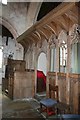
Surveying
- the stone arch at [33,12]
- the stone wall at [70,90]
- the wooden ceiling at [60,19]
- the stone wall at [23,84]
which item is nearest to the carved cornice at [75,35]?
the wooden ceiling at [60,19]

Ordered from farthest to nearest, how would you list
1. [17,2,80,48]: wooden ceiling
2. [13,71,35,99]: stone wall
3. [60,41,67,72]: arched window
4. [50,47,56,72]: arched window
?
[13,71,35,99]: stone wall
[50,47,56,72]: arched window
[60,41,67,72]: arched window
[17,2,80,48]: wooden ceiling

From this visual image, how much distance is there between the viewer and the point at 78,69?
4191mm

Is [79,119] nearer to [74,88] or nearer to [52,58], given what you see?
[74,88]

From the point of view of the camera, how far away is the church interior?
Answer: 4.06 m

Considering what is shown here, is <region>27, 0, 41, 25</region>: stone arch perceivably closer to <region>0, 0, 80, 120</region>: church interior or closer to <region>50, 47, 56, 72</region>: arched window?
<region>0, 0, 80, 120</region>: church interior

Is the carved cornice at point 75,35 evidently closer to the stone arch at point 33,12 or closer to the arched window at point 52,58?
the arched window at point 52,58

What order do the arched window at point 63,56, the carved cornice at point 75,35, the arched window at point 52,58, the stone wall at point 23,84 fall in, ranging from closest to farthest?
the carved cornice at point 75,35 < the arched window at point 63,56 < the arched window at point 52,58 < the stone wall at point 23,84

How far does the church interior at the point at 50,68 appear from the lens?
406cm

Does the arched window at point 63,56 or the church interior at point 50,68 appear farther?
the arched window at point 63,56

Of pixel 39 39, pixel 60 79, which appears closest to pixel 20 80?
pixel 39 39

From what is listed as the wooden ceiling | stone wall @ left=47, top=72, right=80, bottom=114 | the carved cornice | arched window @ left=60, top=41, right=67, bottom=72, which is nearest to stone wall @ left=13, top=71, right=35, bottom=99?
the wooden ceiling

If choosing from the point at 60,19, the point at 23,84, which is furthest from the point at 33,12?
the point at 60,19

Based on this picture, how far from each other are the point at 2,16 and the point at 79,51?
20.9ft

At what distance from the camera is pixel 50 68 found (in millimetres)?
5625
